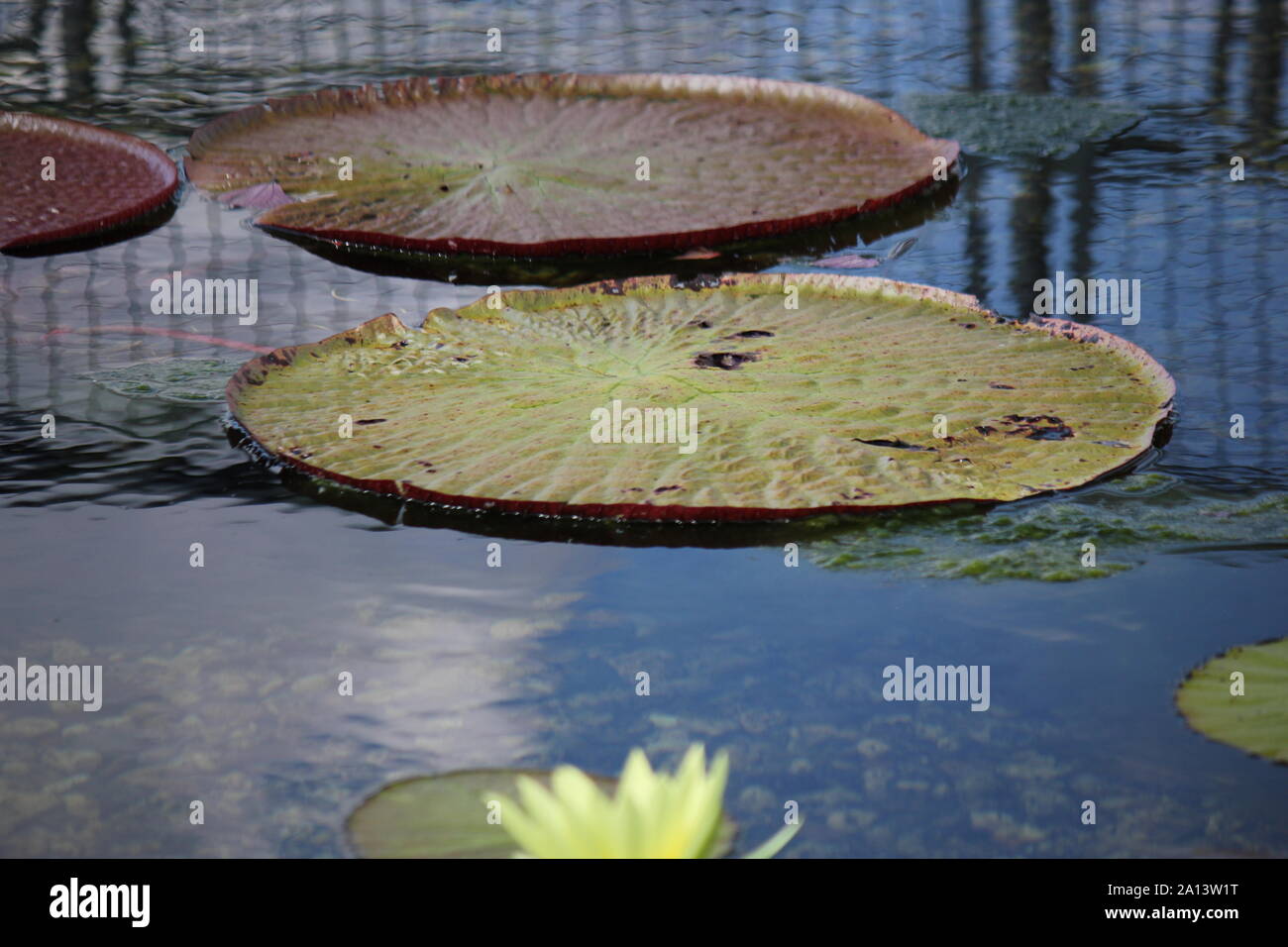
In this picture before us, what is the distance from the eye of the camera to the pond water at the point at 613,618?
43.0 inches

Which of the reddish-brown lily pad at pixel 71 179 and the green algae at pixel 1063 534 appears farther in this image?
the reddish-brown lily pad at pixel 71 179

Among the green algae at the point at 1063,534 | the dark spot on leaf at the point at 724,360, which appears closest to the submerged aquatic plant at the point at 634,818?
the green algae at the point at 1063,534

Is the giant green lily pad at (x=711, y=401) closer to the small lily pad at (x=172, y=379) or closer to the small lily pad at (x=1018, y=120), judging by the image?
the small lily pad at (x=172, y=379)

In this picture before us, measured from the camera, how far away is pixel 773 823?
3.47 feet

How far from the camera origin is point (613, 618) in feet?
4.58

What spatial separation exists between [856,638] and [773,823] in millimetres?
322

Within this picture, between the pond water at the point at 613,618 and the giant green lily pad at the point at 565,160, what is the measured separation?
20 centimetres

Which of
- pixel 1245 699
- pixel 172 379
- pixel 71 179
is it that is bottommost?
pixel 1245 699

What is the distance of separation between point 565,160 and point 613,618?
1.82m

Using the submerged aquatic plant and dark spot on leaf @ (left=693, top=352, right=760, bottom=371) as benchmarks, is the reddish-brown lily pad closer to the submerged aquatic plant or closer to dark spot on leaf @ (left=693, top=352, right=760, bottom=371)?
dark spot on leaf @ (left=693, top=352, right=760, bottom=371)

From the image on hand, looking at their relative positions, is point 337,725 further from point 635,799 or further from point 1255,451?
point 1255,451

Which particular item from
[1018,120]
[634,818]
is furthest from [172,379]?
[1018,120]

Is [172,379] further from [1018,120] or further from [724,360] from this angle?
[1018,120]
